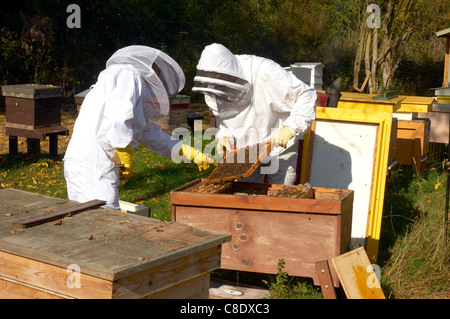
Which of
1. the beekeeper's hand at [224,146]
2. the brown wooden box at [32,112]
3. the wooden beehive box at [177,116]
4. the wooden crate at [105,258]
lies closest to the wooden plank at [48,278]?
the wooden crate at [105,258]

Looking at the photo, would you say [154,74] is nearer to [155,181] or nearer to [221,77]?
[221,77]

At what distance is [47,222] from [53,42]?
11324 millimetres

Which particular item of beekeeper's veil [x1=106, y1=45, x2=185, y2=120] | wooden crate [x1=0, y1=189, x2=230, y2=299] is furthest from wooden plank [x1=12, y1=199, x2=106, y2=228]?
beekeeper's veil [x1=106, y1=45, x2=185, y2=120]

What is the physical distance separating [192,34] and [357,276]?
1375cm

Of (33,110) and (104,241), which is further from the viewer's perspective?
(33,110)

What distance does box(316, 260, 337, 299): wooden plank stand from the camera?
3355 mm

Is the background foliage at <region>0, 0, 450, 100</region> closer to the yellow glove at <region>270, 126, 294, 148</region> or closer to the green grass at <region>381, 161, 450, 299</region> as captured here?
the green grass at <region>381, 161, 450, 299</region>

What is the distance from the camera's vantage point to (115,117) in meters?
3.58

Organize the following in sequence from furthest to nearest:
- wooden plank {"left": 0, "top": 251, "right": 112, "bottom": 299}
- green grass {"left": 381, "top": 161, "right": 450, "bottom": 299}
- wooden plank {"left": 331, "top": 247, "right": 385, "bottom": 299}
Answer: green grass {"left": 381, "top": 161, "right": 450, "bottom": 299} < wooden plank {"left": 331, "top": 247, "right": 385, "bottom": 299} < wooden plank {"left": 0, "top": 251, "right": 112, "bottom": 299}

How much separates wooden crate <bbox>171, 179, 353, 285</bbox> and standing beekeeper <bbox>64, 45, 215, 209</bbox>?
0.49 metres

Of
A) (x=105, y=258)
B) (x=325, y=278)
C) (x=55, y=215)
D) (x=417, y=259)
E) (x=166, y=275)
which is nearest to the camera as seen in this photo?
(x=105, y=258)

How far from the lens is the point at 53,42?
13.2m

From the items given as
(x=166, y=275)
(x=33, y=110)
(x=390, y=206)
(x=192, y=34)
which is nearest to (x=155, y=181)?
(x=33, y=110)

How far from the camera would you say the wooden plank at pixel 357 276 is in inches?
131
